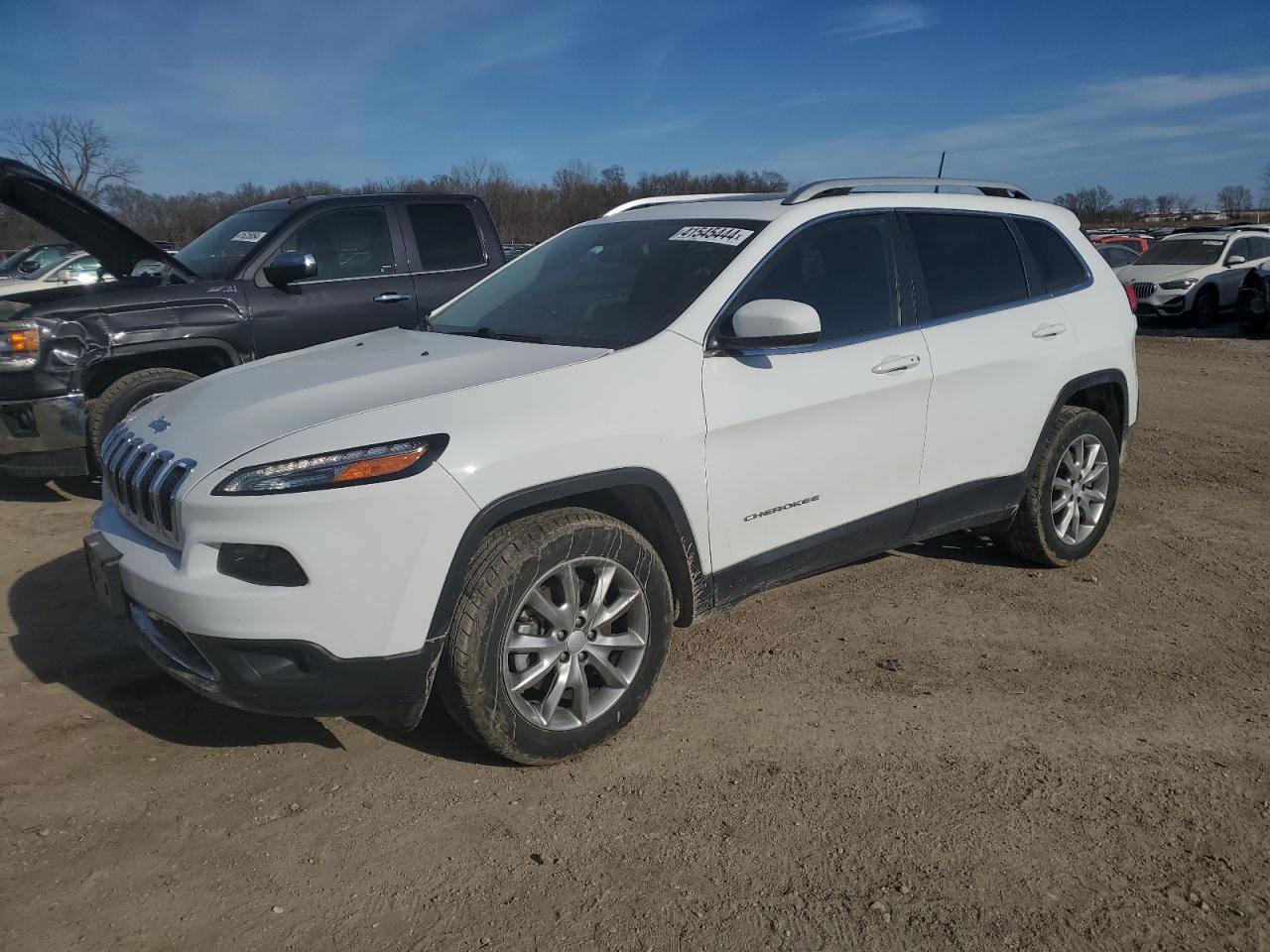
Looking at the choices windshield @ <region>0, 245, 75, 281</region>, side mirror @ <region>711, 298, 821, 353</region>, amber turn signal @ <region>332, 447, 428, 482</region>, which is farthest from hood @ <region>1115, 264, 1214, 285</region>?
amber turn signal @ <region>332, 447, 428, 482</region>

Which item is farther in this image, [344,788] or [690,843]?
[344,788]

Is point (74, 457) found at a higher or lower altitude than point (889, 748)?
higher

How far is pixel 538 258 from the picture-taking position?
4.50 metres

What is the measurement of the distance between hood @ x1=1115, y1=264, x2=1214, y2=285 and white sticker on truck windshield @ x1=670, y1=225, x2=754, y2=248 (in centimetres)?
1614

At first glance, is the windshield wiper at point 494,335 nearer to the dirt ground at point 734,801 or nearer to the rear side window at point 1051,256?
the dirt ground at point 734,801

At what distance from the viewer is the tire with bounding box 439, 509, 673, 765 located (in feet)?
9.57

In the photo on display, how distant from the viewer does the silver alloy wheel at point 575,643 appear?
120 inches

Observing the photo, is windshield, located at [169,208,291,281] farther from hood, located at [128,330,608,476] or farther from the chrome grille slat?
the chrome grille slat

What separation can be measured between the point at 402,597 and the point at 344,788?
31.4 inches

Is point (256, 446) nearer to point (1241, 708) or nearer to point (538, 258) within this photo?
point (538, 258)

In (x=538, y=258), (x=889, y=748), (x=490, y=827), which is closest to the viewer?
(x=490, y=827)

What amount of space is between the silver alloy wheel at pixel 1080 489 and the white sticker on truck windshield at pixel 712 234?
209 centimetres

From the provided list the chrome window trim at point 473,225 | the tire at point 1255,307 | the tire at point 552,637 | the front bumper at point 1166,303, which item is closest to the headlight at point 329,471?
the tire at point 552,637

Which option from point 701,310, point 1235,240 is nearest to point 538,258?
point 701,310
